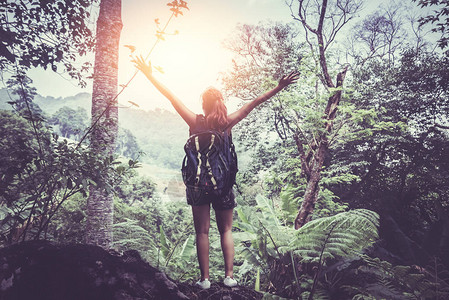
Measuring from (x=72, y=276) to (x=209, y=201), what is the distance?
1086 millimetres

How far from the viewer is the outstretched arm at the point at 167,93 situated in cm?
205

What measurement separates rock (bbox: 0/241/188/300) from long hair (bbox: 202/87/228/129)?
1.33 metres

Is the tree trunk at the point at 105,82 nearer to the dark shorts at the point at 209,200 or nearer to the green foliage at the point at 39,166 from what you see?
the green foliage at the point at 39,166

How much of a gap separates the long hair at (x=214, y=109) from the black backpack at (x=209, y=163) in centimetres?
7

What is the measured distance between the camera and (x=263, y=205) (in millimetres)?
4922

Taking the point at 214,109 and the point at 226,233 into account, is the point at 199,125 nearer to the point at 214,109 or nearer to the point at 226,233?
the point at 214,109

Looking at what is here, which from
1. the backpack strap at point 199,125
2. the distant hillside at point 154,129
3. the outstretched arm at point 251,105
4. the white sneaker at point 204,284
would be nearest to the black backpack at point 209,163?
the backpack strap at point 199,125

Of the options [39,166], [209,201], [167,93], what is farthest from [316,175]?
[39,166]

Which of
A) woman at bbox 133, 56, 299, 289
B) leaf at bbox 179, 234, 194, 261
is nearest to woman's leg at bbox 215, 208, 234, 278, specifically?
woman at bbox 133, 56, 299, 289

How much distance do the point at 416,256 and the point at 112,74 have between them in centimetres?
590

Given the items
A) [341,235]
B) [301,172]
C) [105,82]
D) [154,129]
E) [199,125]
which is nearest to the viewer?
[199,125]

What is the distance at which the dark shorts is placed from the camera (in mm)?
1929

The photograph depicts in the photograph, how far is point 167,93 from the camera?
6.70 feet

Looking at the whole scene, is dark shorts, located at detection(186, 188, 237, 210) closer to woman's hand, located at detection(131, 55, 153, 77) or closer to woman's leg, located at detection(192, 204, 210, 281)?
woman's leg, located at detection(192, 204, 210, 281)
